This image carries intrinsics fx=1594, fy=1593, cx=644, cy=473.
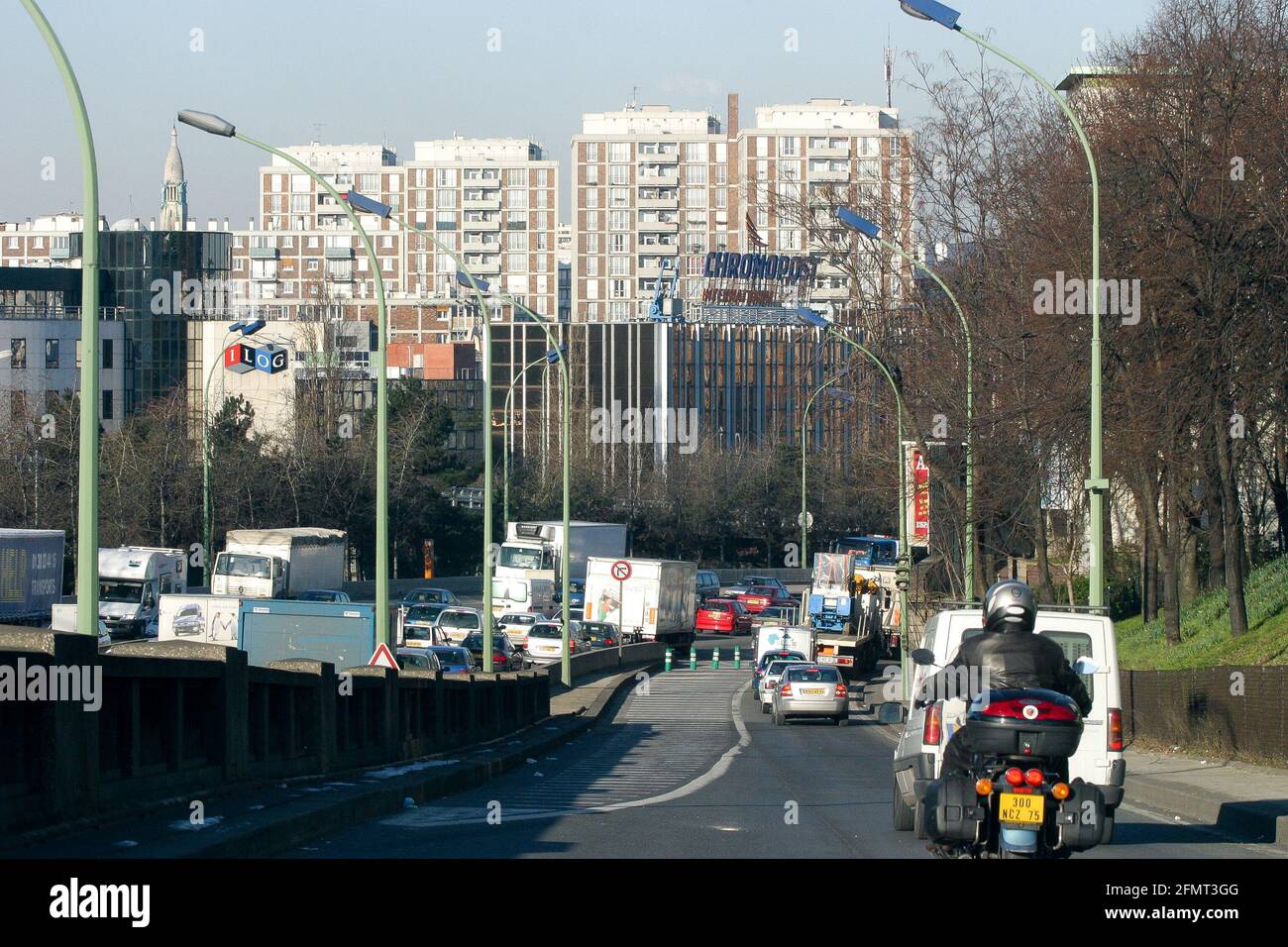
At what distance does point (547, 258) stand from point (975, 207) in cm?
15082

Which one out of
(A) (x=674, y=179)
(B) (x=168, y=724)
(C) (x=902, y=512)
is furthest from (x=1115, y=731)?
(A) (x=674, y=179)

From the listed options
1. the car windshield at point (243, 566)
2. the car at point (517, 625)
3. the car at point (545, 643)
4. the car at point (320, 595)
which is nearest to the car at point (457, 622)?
the car at point (545, 643)

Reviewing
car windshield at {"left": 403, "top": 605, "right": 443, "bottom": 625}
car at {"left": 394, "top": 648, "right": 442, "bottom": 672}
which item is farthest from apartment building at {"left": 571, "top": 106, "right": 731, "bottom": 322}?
car at {"left": 394, "top": 648, "right": 442, "bottom": 672}

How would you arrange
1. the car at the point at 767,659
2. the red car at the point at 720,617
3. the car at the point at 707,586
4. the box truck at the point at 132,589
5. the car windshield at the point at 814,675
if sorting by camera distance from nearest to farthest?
the car windshield at the point at 814,675 → the car at the point at 767,659 → the box truck at the point at 132,589 → the red car at the point at 720,617 → the car at the point at 707,586

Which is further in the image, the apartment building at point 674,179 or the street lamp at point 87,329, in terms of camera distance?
the apartment building at point 674,179

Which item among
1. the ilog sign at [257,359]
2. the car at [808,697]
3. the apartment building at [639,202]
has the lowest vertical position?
the car at [808,697]

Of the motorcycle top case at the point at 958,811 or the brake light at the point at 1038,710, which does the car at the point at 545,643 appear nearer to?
the motorcycle top case at the point at 958,811

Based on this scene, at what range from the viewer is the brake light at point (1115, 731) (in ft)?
39.7

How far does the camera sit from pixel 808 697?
3631cm

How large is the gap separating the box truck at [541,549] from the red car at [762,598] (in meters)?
13.4

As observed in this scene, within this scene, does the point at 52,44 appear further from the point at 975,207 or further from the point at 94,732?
the point at 975,207

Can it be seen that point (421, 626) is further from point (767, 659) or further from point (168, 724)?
point (168, 724)

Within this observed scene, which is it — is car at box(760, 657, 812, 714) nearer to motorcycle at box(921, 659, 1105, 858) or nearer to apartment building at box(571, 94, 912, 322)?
motorcycle at box(921, 659, 1105, 858)

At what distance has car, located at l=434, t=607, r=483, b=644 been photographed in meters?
50.4
